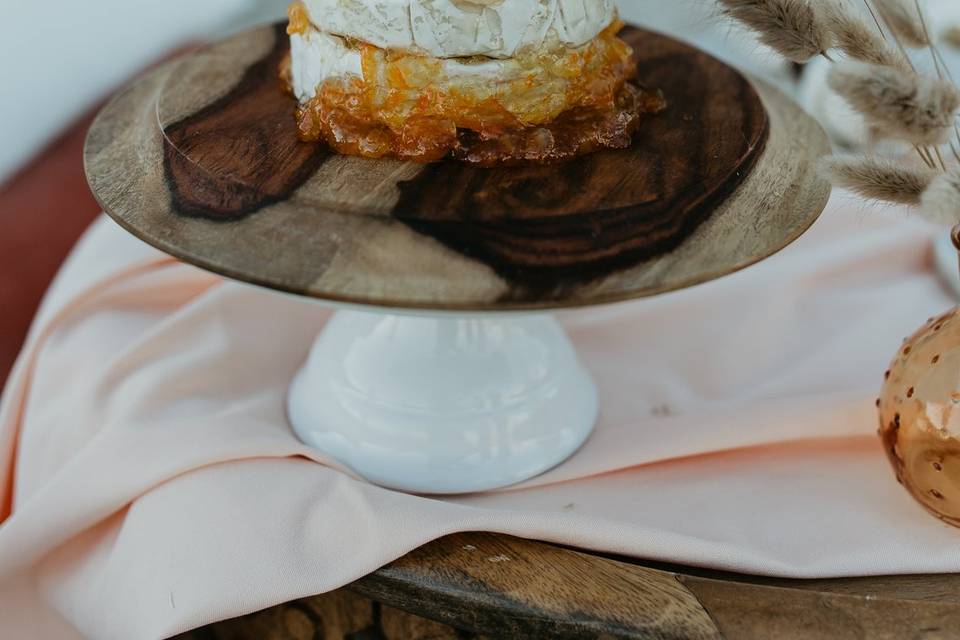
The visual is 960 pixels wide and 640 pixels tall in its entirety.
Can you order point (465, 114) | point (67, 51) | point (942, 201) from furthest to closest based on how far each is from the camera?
point (67, 51) → point (465, 114) → point (942, 201)

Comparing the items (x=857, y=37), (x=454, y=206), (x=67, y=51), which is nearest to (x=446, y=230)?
(x=454, y=206)

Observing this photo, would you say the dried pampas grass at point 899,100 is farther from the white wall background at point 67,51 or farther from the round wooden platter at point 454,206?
the white wall background at point 67,51

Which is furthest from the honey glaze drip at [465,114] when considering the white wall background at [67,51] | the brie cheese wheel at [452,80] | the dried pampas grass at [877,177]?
the white wall background at [67,51]

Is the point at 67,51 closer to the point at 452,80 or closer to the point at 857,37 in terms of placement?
the point at 452,80

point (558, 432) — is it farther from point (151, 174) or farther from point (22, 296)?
point (22, 296)

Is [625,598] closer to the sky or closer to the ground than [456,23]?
closer to the ground

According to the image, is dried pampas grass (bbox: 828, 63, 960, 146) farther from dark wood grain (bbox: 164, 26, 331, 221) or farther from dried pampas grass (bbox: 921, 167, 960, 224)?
dark wood grain (bbox: 164, 26, 331, 221)
